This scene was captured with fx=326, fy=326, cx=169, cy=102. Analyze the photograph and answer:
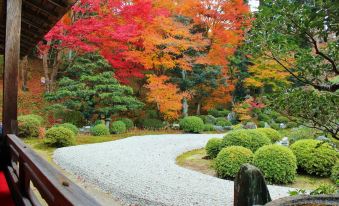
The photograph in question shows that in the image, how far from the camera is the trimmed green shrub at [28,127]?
12.2 m

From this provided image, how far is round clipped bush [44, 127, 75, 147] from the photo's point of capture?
1087cm

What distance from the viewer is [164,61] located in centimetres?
1700

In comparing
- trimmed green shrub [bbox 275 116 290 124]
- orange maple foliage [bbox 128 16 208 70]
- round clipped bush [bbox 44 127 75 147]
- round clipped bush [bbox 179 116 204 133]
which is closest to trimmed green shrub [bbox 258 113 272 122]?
trimmed green shrub [bbox 275 116 290 124]

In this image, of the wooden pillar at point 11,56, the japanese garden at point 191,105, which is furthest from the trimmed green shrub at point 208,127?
the wooden pillar at point 11,56

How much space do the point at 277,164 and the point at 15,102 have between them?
17.4ft

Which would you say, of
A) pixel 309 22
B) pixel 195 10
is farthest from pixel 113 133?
pixel 309 22

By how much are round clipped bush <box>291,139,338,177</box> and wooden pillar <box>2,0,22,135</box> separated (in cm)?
637

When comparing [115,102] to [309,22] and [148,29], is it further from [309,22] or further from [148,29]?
[309,22]

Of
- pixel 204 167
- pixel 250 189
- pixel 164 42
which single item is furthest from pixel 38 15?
pixel 164 42

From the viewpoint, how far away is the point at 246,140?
8.84 metres

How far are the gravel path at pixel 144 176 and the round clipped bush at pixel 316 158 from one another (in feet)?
5.59

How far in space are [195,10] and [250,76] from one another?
5.42 metres

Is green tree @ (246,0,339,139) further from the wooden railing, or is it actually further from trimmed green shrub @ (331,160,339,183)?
trimmed green shrub @ (331,160,339,183)

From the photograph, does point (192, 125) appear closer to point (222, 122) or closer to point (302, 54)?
point (222, 122)
